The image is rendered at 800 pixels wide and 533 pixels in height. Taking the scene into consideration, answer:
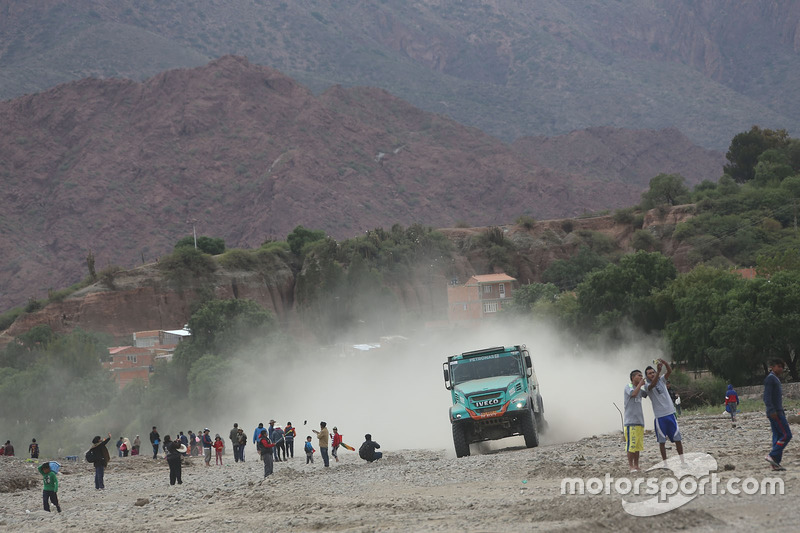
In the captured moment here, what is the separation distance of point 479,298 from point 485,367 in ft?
284

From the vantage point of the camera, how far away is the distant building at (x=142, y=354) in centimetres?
10631

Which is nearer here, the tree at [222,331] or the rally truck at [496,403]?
the rally truck at [496,403]

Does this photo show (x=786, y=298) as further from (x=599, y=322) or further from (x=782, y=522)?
(x=782, y=522)

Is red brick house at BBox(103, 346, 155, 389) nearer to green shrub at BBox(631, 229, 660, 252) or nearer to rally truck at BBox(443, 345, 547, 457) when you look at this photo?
green shrub at BBox(631, 229, 660, 252)

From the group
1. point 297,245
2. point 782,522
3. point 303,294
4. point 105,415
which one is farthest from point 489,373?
point 297,245

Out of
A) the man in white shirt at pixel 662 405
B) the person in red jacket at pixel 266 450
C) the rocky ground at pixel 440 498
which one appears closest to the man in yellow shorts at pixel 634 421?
the man in white shirt at pixel 662 405

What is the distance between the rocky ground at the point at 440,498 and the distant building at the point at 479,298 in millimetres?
82876

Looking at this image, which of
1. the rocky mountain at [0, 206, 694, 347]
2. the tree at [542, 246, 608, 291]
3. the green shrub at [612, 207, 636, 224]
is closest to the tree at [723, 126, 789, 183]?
the green shrub at [612, 207, 636, 224]

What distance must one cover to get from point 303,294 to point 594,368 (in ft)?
249

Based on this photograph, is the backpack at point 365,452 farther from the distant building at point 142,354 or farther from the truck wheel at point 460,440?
the distant building at point 142,354

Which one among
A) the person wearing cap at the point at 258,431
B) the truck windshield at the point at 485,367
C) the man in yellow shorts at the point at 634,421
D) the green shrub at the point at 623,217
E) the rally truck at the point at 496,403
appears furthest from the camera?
the green shrub at the point at 623,217

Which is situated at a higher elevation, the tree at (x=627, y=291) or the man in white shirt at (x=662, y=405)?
the tree at (x=627, y=291)

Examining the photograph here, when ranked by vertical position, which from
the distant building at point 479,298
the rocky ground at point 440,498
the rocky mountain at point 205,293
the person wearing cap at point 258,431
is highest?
the rocky mountain at point 205,293

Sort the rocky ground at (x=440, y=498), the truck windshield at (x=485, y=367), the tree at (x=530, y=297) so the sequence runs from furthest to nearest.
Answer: the tree at (x=530, y=297) → the truck windshield at (x=485, y=367) → the rocky ground at (x=440, y=498)
